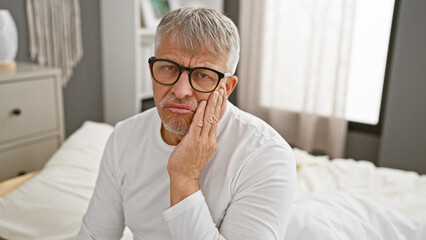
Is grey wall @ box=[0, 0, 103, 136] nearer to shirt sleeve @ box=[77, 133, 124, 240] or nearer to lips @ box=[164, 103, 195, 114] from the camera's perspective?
shirt sleeve @ box=[77, 133, 124, 240]

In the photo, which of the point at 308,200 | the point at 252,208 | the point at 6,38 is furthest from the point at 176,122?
the point at 6,38

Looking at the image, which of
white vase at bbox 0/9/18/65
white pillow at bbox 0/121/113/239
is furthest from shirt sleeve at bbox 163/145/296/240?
white vase at bbox 0/9/18/65

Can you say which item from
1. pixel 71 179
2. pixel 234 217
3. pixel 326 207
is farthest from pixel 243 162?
pixel 71 179

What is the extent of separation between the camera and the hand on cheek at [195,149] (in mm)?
888

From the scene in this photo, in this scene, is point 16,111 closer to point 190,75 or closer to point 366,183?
point 190,75

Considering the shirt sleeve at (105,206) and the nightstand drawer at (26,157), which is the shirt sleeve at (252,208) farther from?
the nightstand drawer at (26,157)

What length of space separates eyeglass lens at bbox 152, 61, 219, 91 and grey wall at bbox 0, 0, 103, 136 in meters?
1.91

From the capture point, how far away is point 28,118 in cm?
197

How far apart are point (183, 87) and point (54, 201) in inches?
30.0

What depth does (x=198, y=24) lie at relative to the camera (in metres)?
0.89

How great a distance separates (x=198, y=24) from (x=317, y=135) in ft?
7.23

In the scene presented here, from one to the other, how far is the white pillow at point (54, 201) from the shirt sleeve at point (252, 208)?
62 cm

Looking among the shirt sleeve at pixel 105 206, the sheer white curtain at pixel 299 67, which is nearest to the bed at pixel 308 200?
the shirt sleeve at pixel 105 206

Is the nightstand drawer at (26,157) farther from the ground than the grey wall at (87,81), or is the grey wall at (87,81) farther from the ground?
the grey wall at (87,81)
